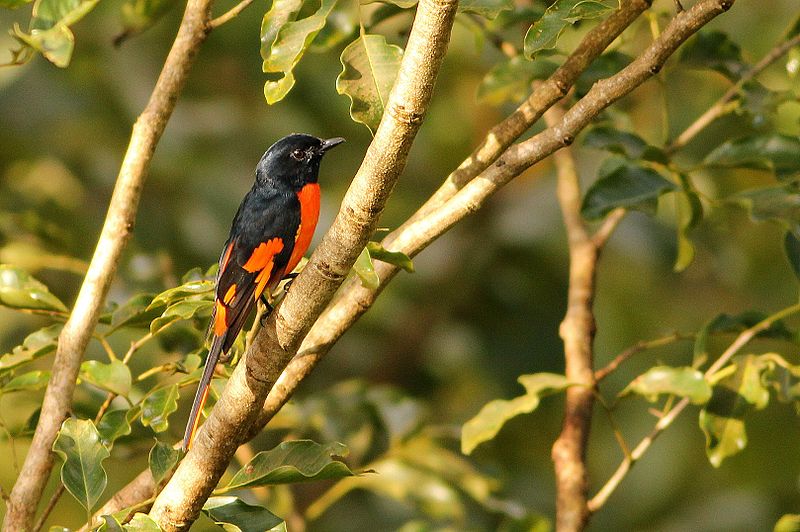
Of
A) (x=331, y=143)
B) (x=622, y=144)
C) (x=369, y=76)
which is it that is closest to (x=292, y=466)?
(x=369, y=76)

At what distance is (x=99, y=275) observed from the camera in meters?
2.20

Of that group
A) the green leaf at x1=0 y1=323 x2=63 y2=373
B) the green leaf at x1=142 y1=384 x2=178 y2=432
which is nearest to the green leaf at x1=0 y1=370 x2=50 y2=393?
the green leaf at x1=0 y1=323 x2=63 y2=373

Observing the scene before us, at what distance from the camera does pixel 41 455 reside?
2.09m

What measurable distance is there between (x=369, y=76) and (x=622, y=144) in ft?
2.75

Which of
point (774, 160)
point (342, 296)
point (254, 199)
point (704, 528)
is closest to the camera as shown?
point (342, 296)

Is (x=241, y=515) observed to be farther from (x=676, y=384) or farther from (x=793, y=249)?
(x=793, y=249)

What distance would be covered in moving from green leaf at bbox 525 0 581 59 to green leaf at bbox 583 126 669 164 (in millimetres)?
664

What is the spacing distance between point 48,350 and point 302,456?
63cm

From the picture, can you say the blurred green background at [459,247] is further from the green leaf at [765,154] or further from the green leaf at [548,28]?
the green leaf at [548,28]

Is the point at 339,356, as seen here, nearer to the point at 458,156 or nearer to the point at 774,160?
the point at 458,156

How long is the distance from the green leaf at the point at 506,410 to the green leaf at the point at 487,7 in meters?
0.91

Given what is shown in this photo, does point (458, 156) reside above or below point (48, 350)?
above

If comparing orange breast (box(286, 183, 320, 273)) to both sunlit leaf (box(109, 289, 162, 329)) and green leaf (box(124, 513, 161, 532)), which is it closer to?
sunlit leaf (box(109, 289, 162, 329))

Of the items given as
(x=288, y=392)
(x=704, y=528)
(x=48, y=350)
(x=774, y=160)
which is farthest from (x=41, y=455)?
(x=704, y=528)
